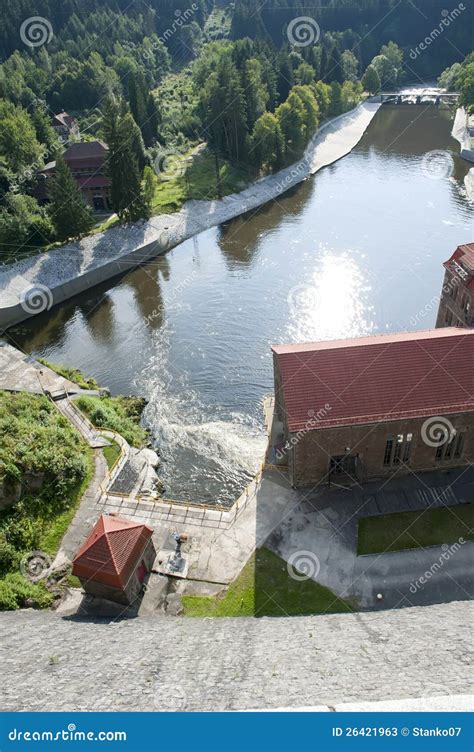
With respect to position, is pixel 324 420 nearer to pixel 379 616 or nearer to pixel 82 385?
pixel 379 616

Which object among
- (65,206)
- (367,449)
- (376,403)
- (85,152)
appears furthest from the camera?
(85,152)

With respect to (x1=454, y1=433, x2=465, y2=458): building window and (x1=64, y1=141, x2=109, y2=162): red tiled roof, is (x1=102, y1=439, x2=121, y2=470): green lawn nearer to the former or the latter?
(x1=454, y1=433, x2=465, y2=458): building window

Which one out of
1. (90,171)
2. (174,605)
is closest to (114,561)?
(174,605)

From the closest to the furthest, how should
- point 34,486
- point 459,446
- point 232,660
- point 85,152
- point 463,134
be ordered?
point 232,660
point 459,446
point 34,486
point 85,152
point 463,134

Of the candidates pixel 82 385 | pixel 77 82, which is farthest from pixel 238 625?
pixel 77 82

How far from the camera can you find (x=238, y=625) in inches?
982

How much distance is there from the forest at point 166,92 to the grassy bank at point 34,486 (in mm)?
42069

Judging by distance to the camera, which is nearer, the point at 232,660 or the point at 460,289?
the point at 232,660

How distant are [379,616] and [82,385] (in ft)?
113

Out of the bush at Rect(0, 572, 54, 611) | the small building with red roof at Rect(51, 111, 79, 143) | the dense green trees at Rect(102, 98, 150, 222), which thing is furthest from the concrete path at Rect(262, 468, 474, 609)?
the small building with red roof at Rect(51, 111, 79, 143)

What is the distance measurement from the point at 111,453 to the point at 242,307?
2930cm

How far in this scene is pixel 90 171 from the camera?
8425 cm

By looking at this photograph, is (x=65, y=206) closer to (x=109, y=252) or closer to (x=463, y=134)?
(x=109, y=252)

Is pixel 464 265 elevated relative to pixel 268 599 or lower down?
elevated
